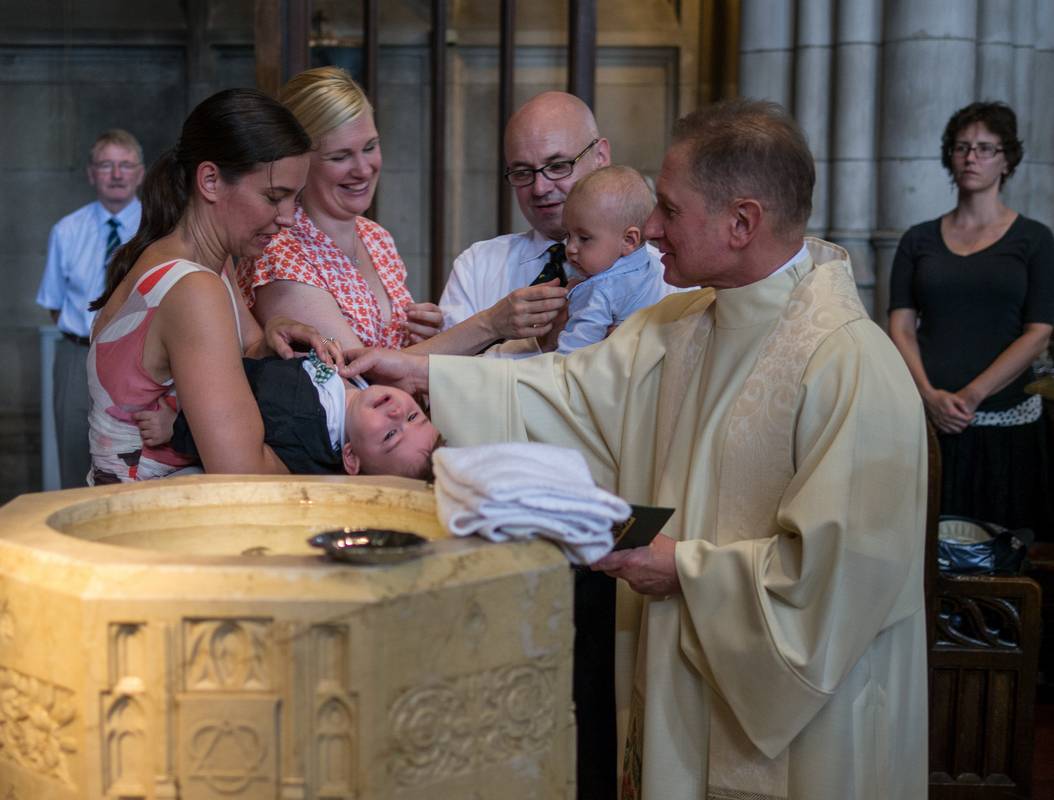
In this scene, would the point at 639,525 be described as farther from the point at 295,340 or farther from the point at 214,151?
the point at 214,151

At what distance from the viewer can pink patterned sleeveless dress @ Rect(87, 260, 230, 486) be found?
8.54ft

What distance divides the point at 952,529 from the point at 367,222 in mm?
1921

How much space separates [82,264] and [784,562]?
4.46 m

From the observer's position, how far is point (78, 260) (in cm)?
607

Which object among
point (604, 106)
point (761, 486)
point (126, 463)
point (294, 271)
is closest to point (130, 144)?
point (604, 106)

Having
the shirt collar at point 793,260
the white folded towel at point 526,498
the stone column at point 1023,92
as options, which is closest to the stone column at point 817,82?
the stone column at point 1023,92

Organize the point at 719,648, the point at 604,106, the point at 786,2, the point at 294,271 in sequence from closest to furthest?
the point at 719,648 → the point at 294,271 → the point at 786,2 → the point at 604,106

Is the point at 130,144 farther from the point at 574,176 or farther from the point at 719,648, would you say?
the point at 719,648

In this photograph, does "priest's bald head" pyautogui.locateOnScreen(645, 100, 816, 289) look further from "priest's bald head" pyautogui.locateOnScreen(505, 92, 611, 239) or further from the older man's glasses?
the older man's glasses

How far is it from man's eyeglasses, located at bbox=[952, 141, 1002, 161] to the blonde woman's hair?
7.91 ft

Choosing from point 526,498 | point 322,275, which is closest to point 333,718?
point 526,498

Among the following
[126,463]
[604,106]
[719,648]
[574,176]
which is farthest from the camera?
[604,106]

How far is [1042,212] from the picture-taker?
5777 mm

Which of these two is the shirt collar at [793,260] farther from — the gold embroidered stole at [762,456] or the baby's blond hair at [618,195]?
the baby's blond hair at [618,195]
